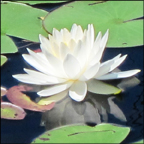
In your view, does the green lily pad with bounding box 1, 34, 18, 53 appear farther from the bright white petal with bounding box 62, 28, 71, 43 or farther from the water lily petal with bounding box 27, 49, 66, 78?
the bright white petal with bounding box 62, 28, 71, 43

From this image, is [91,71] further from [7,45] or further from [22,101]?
[7,45]

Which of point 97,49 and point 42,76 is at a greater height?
point 97,49

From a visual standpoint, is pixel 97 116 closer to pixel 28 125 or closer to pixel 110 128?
pixel 110 128

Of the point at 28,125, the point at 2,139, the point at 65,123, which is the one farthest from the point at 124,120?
the point at 2,139

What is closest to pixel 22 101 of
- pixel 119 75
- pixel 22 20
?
pixel 119 75

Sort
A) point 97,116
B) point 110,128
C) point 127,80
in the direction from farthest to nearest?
point 127,80, point 97,116, point 110,128

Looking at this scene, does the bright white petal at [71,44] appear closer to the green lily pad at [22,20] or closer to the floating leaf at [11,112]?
the floating leaf at [11,112]

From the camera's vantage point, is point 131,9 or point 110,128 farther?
point 131,9
